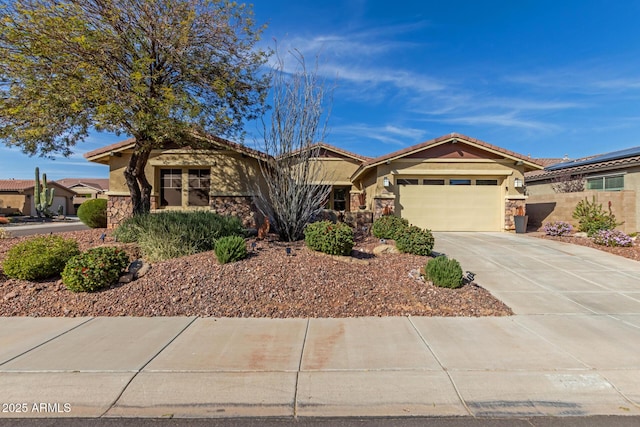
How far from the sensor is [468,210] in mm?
15102

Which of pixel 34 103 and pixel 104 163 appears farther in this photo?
pixel 104 163

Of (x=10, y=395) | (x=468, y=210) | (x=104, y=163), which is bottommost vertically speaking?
(x=10, y=395)

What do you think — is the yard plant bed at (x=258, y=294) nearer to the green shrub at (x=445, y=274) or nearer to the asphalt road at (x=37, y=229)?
the green shrub at (x=445, y=274)

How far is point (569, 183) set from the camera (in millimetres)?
18203

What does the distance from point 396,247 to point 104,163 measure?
12988 millimetres

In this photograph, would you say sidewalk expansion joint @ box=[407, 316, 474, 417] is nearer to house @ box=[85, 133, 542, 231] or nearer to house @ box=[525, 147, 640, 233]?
house @ box=[85, 133, 542, 231]

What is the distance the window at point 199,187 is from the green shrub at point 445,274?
1079 centimetres

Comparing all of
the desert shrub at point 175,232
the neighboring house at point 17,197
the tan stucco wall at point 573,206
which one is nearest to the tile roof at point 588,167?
the tan stucco wall at point 573,206

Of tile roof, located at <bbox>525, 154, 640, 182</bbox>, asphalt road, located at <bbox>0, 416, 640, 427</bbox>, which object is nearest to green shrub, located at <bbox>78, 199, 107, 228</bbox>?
asphalt road, located at <bbox>0, 416, 640, 427</bbox>

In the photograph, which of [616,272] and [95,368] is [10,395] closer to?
[95,368]

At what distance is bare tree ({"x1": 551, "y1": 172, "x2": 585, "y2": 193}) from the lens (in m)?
18.0

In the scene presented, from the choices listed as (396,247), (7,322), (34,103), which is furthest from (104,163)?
(396,247)

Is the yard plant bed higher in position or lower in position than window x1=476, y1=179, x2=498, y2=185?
lower

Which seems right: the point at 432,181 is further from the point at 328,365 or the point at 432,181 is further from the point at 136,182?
the point at 328,365
